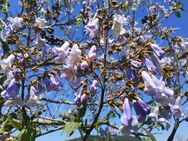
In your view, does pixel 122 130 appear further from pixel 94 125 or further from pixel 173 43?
pixel 173 43

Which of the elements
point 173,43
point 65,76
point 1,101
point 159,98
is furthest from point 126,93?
point 1,101

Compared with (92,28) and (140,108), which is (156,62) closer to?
(140,108)

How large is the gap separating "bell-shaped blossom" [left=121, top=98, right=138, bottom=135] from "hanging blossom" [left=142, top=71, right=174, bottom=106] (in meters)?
0.18

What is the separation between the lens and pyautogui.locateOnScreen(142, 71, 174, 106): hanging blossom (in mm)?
2588

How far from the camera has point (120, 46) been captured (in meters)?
2.97

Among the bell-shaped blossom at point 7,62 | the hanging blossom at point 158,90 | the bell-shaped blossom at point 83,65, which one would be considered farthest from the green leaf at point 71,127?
the bell-shaped blossom at point 7,62

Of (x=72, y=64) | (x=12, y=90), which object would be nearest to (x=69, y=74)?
(x=72, y=64)

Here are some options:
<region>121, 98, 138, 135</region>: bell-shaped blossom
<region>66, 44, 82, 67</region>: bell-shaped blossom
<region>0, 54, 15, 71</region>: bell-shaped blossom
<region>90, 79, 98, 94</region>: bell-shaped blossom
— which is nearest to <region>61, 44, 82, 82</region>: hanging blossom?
<region>66, 44, 82, 67</region>: bell-shaped blossom

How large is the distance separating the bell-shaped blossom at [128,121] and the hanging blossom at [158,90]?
18 cm

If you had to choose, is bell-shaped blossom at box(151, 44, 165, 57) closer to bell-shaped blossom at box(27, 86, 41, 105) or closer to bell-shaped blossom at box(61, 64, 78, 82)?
bell-shaped blossom at box(61, 64, 78, 82)

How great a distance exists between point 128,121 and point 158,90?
0.28 meters

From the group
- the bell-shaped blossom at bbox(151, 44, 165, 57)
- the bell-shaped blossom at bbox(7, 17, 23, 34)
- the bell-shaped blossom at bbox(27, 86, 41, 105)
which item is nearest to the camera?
the bell-shaped blossom at bbox(151, 44, 165, 57)

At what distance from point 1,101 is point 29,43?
0.71m

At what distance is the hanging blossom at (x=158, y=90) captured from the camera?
2.59 meters
